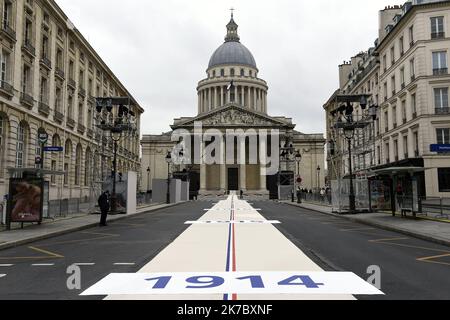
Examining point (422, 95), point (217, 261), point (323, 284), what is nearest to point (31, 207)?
point (217, 261)

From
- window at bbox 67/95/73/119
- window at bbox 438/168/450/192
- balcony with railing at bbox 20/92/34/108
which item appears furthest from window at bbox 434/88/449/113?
window at bbox 67/95/73/119

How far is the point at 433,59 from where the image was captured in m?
35.3

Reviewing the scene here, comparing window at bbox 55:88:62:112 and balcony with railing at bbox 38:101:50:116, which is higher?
window at bbox 55:88:62:112

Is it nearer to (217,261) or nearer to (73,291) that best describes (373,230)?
(217,261)

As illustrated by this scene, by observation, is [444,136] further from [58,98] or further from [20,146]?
[20,146]

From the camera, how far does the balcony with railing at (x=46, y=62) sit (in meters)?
30.8

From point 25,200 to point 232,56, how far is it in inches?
3887

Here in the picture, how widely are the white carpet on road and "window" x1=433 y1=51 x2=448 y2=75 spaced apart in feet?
102

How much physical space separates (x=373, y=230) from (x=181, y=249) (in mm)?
8668

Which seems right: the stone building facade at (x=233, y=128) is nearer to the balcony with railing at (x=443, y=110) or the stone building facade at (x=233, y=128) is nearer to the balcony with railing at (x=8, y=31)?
the balcony with railing at (x=443, y=110)

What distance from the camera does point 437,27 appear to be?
35.5 meters

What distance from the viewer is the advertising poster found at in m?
15.4

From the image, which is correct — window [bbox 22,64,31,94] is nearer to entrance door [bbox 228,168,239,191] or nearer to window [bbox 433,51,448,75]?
window [bbox 433,51,448,75]

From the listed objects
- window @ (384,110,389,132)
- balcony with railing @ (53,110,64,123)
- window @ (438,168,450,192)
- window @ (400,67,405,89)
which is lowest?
window @ (438,168,450,192)
